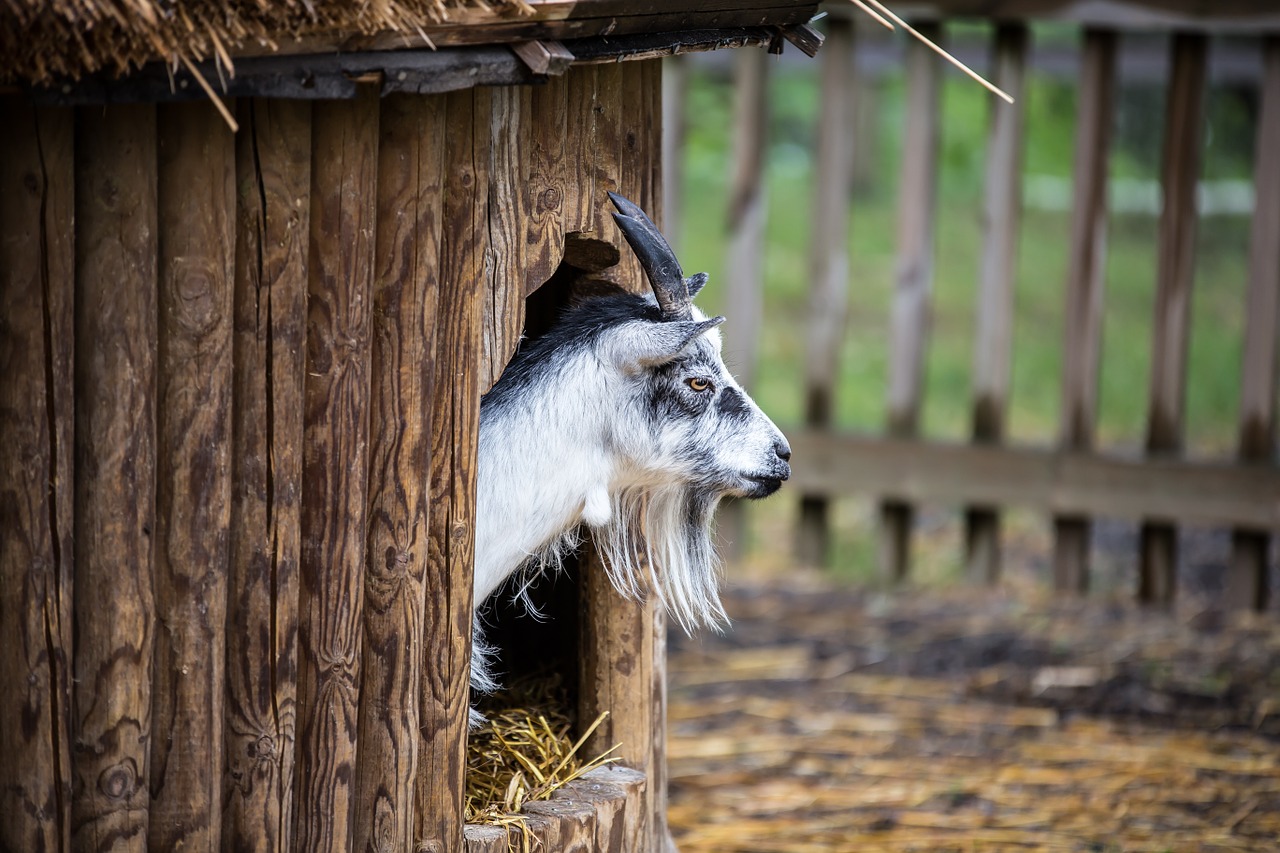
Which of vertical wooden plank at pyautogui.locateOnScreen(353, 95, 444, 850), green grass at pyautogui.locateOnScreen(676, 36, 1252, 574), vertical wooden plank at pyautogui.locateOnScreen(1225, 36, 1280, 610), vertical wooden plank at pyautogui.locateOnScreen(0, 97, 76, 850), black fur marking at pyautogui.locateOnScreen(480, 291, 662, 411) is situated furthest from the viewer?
green grass at pyautogui.locateOnScreen(676, 36, 1252, 574)

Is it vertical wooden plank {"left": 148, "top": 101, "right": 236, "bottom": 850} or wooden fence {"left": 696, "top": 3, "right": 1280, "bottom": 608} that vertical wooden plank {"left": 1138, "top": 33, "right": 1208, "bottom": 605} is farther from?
vertical wooden plank {"left": 148, "top": 101, "right": 236, "bottom": 850}

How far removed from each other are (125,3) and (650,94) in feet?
5.42

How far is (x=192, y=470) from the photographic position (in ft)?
9.25

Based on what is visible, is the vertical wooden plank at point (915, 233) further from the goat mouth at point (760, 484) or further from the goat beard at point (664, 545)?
the goat mouth at point (760, 484)

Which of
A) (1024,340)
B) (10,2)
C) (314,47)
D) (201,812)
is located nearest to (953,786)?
(201,812)

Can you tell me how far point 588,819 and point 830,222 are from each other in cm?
403

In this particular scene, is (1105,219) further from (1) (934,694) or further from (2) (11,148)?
(2) (11,148)

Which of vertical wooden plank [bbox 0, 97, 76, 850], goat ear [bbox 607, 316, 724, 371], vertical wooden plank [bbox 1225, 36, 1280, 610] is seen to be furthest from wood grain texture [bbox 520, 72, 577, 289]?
vertical wooden plank [bbox 1225, 36, 1280, 610]

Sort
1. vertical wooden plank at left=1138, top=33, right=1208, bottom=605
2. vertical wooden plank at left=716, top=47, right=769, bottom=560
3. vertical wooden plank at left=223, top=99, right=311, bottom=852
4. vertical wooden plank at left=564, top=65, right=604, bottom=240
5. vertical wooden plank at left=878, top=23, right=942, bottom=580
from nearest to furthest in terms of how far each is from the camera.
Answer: vertical wooden plank at left=223, top=99, right=311, bottom=852, vertical wooden plank at left=564, top=65, right=604, bottom=240, vertical wooden plank at left=1138, top=33, right=1208, bottom=605, vertical wooden plank at left=878, top=23, right=942, bottom=580, vertical wooden plank at left=716, top=47, right=769, bottom=560

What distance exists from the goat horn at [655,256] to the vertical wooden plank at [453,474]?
403mm

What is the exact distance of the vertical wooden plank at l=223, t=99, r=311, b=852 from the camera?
9.18ft

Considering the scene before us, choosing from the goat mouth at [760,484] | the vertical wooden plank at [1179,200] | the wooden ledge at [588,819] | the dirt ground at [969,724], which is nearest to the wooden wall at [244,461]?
the wooden ledge at [588,819]

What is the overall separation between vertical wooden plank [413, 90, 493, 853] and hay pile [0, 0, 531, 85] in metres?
0.49

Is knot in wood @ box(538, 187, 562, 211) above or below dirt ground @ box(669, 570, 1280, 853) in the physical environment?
above
